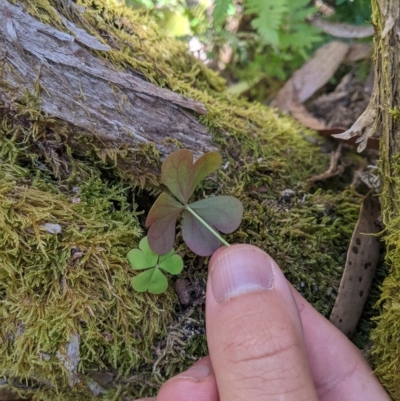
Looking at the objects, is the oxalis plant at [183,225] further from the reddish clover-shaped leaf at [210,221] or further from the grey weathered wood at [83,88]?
the grey weathered wood at [83,88]

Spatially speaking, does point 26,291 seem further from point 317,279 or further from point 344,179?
point 344,179

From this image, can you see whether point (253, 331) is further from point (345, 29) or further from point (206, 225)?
point (345, 29)

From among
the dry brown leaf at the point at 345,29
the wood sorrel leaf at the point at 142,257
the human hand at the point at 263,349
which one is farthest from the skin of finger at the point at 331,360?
the dry brown leaf at the point at 345,29

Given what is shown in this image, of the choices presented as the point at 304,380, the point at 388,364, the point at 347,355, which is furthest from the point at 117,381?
the point at 388,364

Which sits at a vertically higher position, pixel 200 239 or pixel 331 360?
pixel 200 239

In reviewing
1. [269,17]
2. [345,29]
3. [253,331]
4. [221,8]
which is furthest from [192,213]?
[345,29]
